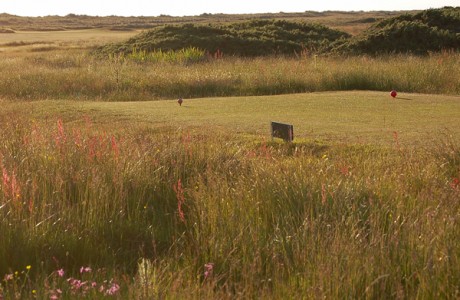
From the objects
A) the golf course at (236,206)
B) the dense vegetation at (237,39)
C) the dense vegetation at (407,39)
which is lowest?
the dense vegetation at (237,39)

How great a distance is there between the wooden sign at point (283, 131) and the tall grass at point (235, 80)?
8.83 meters

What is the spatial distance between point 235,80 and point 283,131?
1051 centimetres

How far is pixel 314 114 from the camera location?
13617 mm

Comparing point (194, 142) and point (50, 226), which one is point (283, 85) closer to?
point (194, 142)

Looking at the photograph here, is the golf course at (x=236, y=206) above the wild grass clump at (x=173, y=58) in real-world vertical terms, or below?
above

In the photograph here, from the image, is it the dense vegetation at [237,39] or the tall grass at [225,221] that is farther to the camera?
the dense vegetation at [237,39]

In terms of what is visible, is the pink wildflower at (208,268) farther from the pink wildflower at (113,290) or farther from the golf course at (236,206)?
the pink wildflower at (113,290)

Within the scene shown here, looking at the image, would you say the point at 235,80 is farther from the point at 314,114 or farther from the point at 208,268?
the point at 208,268

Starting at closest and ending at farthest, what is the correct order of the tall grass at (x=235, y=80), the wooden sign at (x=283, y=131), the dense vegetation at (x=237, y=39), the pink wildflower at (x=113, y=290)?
1. the pink wildflower at (x=113, y=290)
2. the wooden sign at (x=283, y=131)
3. the tall grass at (x=235, y=80)
4. the dense vegetation at (x=237, y=39)

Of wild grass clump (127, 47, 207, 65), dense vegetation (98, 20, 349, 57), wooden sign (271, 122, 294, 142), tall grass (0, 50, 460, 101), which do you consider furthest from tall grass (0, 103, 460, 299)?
dense vegetation (98, 20, 349, 57)

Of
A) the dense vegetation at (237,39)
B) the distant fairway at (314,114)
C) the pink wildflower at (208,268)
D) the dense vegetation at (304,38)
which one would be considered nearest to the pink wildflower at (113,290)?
the pink wildflower at (208,268)

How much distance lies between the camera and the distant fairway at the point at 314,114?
11.5m

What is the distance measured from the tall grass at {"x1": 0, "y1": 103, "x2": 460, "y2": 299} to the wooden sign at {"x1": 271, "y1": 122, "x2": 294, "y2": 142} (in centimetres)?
88

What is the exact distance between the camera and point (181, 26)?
39.3 meters
